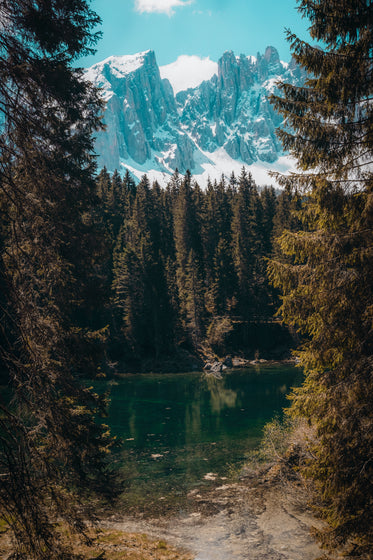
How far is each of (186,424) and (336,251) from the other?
19.0 meters

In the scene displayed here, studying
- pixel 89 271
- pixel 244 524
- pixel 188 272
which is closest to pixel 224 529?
pixel 244 524

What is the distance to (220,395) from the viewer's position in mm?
32094

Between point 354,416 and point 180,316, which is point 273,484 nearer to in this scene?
point 354,416

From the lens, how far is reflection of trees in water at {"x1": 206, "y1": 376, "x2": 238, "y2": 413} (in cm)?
2825

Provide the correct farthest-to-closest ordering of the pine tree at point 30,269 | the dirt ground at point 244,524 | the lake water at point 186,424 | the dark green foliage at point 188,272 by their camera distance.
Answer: the dark green foliage at point 188,272, the lake water at point 186,424, the dirt ground at point 244,524, the pine tree at point 30,269

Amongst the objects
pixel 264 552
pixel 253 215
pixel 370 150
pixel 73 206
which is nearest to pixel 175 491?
pixel 264 552

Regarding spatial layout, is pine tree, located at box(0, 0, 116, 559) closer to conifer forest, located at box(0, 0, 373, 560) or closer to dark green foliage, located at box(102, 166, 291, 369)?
conifer forest, located at box(0, 0, 373, 560)

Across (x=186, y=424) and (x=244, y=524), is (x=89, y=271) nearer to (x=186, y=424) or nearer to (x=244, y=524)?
(x=244, y=524)

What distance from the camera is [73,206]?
10.9 m

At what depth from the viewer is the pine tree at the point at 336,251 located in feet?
21.7

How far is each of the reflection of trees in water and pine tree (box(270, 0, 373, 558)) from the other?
20377 millimetres

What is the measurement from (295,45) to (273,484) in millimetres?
12811

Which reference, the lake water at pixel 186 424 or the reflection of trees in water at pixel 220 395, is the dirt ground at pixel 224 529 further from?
the reflection of trees in water at pixel 220 395

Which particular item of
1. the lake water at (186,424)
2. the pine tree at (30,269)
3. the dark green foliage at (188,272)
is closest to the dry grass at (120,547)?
the pine tree at (30,269)
